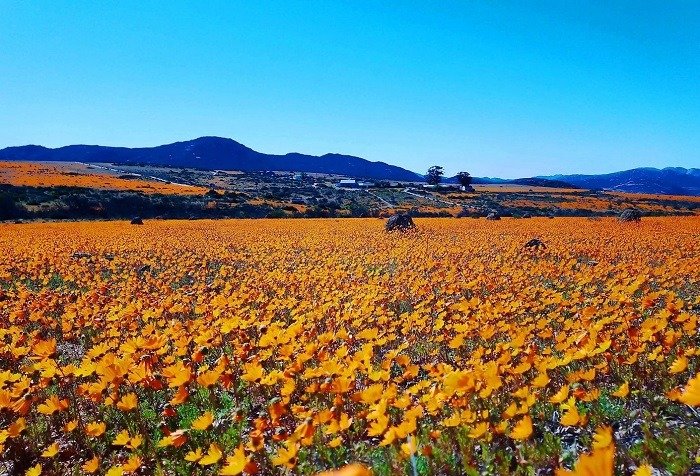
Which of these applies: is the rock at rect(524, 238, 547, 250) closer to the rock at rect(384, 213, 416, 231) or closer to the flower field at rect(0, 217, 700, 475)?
the flower field at rect(0, 217, 700, 475)

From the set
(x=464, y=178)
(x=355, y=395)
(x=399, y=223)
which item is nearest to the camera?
(x=355, y=395)

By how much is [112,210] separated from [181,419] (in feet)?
172

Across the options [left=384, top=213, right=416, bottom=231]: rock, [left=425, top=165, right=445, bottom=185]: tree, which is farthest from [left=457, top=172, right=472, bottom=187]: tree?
[left=384, top=213, right=416, bottom=231]: rock

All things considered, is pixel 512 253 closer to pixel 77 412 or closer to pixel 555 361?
pixel 555 361

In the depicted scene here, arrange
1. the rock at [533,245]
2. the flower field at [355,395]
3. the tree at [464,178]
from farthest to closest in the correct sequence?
the tree at [464,178] < the rock at [533,245] < the flower field at [355,395]

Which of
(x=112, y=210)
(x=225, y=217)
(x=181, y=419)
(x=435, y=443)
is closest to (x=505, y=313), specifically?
(x=435, y=443)

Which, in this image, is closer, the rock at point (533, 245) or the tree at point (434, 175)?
the rock at point (533, 245)

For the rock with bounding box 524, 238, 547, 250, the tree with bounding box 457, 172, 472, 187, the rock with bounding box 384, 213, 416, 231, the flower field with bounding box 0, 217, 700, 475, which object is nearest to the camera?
the flower field with bounding box 0, 217, 700, 475

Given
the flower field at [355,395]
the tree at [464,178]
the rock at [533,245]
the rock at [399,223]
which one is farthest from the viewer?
the tree at [464,178]

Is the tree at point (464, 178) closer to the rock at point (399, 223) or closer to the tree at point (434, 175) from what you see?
the tree at point (434, 175)

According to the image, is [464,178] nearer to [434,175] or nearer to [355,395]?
[434,175]

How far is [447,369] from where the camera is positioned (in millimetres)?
4289

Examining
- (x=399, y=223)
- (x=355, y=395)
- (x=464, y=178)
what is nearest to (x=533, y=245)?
(x=399, y=223)

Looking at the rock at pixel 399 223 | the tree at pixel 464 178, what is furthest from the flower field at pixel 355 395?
the tree at pixel 464 178
